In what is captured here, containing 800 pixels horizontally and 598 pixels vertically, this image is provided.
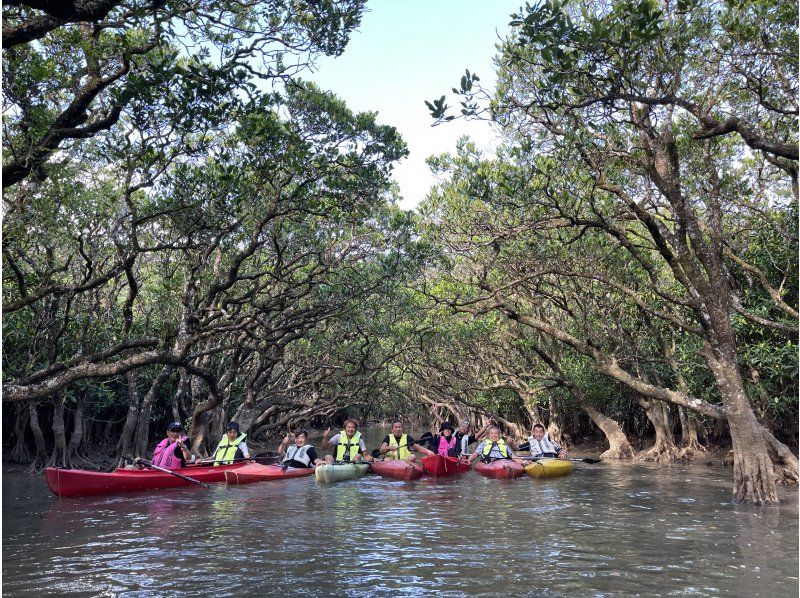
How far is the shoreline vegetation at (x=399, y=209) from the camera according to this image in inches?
335

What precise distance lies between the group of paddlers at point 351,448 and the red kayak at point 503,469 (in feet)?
2.03

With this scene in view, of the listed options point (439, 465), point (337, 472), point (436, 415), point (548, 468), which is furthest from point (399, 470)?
point (436, 415)

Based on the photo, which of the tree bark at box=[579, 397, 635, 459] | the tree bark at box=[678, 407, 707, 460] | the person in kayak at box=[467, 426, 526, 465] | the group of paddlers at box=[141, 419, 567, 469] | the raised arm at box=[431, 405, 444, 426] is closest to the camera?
the group of paddlers at box=[141, 419, 567, 469]

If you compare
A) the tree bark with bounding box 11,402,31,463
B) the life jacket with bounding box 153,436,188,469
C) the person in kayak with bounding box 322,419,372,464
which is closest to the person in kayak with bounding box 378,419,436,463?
the person in kayak with bounding box 322,419,372,464

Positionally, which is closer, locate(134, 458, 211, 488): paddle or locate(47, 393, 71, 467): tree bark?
locate(134, 458, 211, 488): paddle

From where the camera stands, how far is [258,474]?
14867 millimetres

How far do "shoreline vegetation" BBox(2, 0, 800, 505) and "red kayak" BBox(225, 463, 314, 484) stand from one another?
3.05 meters

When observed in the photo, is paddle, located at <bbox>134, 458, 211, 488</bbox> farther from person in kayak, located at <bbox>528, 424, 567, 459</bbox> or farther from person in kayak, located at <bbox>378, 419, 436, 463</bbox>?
person in kayak, located at <bbox>528, 424, 567, 459</bbox>

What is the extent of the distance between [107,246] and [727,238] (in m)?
14.6

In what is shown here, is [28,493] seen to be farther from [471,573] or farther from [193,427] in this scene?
[471,573]

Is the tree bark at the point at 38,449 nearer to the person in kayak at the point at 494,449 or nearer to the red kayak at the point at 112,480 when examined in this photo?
the red kayak at the point at 112,480

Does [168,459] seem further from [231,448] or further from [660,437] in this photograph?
[660,437]

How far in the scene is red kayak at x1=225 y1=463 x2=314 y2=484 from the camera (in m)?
14.6

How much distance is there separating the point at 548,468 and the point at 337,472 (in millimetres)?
5064
